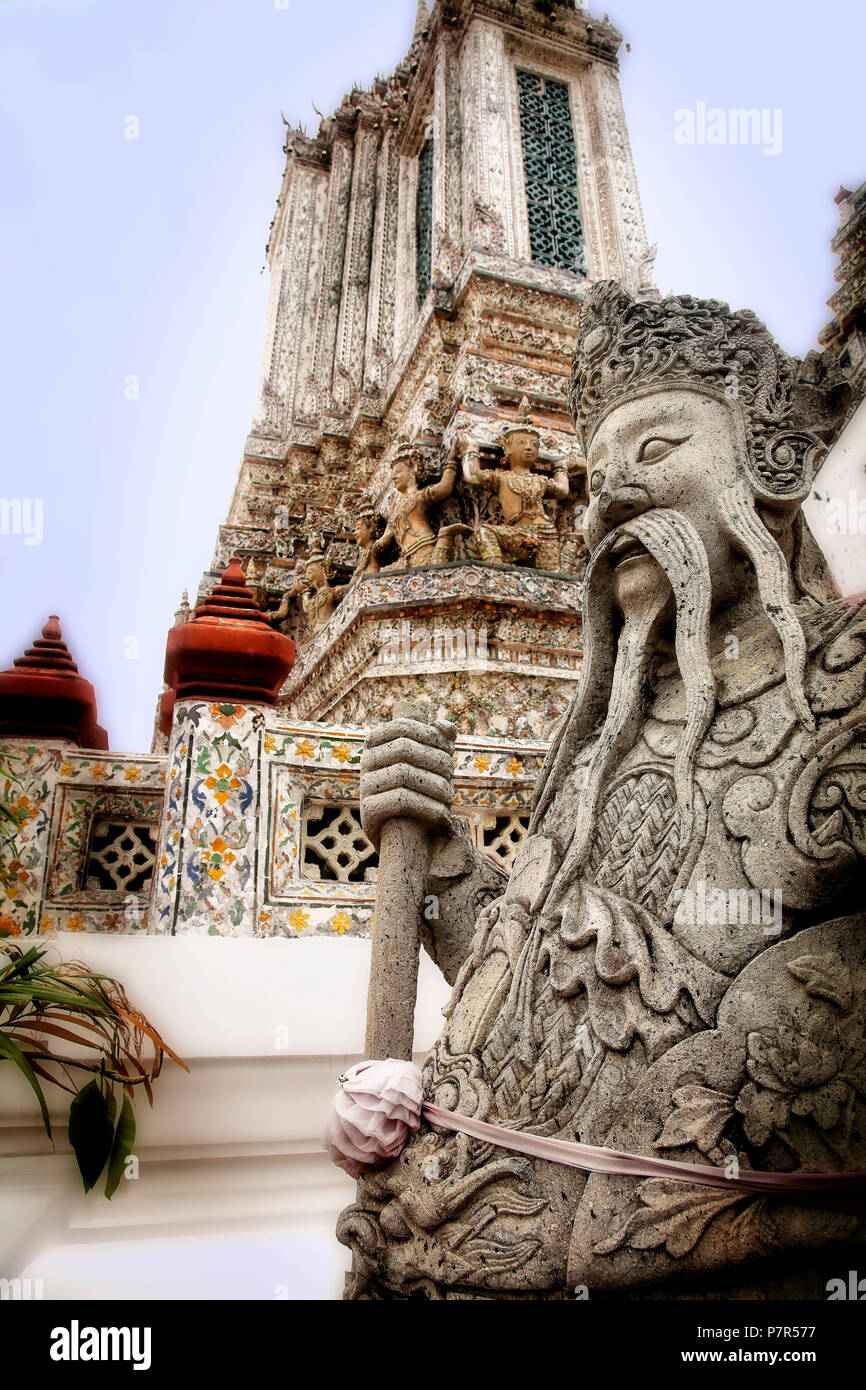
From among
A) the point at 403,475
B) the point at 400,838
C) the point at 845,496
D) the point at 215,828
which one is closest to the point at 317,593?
the point at 403,475

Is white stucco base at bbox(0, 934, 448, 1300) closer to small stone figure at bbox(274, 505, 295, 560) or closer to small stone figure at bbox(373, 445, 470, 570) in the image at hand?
small stone figure at bbox(373, 445, 470, 570)

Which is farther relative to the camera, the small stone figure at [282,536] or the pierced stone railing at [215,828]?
the small stone figure at [282,536]

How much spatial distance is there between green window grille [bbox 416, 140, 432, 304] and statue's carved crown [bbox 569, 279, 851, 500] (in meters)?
12.7

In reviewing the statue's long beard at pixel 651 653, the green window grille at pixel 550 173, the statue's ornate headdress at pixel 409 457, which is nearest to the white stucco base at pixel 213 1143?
the statue's long beard at pixel 651 653

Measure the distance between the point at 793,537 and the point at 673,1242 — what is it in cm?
145

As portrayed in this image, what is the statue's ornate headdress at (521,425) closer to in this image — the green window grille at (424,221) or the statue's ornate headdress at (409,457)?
the statue's ornate headdress at (409,457)

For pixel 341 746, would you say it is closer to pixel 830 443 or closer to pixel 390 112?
pixel 830 443

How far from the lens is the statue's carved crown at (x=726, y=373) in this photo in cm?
191

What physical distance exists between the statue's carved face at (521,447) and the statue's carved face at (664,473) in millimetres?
6549

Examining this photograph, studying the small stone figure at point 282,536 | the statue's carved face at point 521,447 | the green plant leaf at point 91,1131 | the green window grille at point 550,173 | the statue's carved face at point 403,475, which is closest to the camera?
the green plant leaf at point 91,1131

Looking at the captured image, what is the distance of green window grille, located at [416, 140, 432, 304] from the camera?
45.2ft

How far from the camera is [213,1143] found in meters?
2.29

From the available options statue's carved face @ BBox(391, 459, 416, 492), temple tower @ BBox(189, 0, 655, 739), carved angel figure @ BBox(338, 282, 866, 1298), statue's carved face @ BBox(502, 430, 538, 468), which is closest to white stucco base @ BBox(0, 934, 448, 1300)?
carved angel figure @ BBox(338, 282, 866, 1298)
